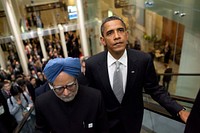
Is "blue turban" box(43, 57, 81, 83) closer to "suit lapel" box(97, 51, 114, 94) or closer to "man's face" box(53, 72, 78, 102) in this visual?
"man's face" box(53, 72, 78, 102)

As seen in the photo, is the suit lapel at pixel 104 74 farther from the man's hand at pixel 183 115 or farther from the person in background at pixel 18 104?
the person in background at pixel 18 104

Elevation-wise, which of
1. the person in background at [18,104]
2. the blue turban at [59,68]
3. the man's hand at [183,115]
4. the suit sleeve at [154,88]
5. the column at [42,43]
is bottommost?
the column at [42,43]

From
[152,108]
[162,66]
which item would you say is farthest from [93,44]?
[152,108]

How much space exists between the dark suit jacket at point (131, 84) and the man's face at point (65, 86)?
51 cm

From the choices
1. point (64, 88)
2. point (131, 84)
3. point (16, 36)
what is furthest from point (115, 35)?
point (16, 36)

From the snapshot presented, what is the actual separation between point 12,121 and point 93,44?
32.0ft

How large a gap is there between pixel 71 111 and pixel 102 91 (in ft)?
1.62

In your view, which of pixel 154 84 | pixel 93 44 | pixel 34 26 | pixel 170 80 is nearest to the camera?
pixel 154 84

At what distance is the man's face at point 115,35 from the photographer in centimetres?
179

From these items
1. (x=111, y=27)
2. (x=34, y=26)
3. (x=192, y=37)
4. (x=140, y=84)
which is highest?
(x=111, y=27)

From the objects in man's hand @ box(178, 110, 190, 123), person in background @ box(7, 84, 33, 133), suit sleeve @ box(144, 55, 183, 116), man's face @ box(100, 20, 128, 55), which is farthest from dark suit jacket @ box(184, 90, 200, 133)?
person in background @ box(7, 84, 33, 133)

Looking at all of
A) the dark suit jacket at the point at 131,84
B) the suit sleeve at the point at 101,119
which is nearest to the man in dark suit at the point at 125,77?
the dark suit jacket at the point at 131,84

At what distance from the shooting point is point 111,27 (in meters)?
1.81

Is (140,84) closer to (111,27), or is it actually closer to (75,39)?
(111,27)
